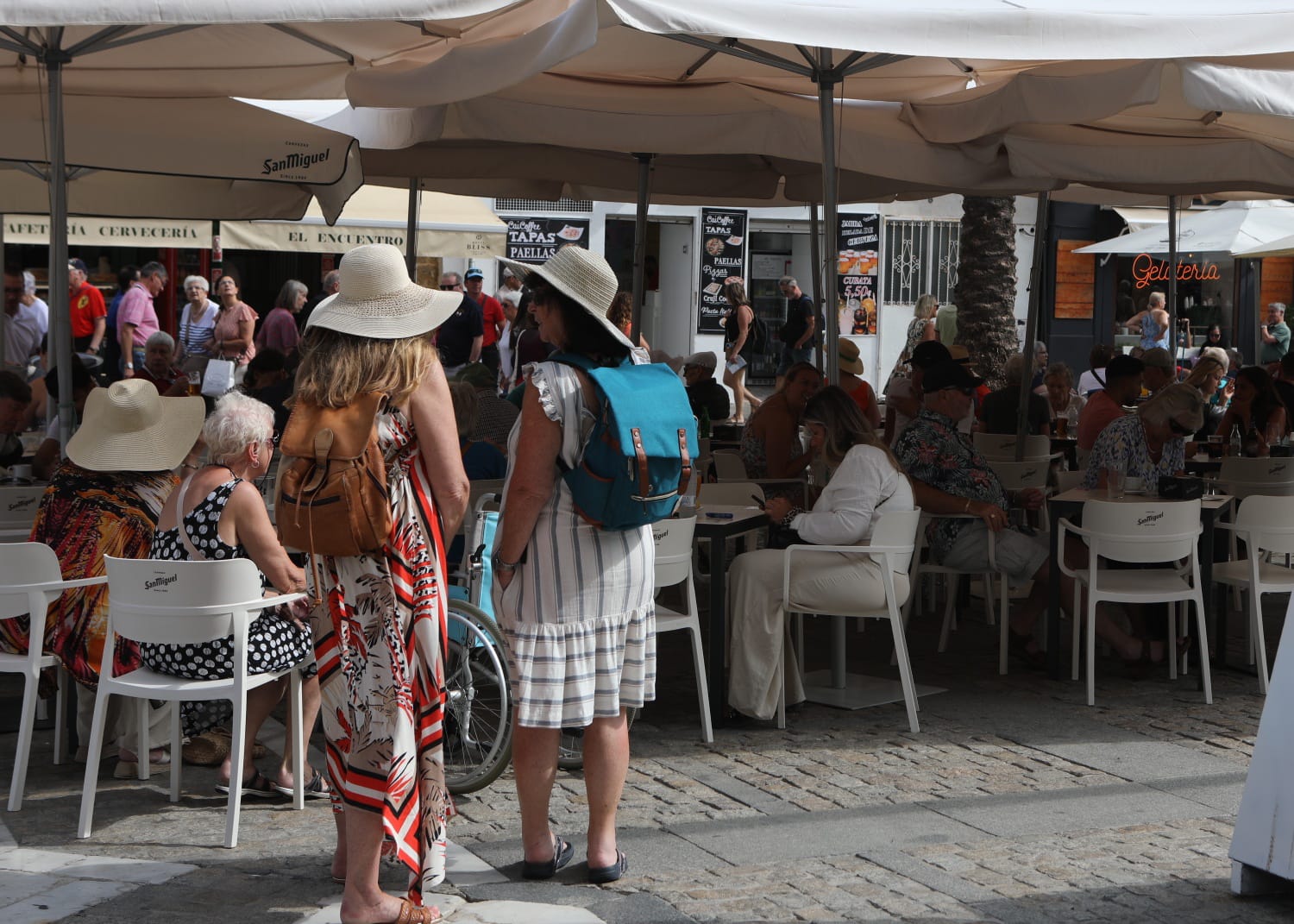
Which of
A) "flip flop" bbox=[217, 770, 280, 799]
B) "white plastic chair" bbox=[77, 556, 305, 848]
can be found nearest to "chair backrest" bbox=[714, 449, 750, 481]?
"flip flop" bbox=[217, 770, 280, 799]

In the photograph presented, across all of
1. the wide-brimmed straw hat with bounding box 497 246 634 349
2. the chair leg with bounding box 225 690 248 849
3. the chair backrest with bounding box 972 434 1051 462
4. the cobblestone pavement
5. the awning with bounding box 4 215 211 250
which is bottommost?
the cobblestone pavement

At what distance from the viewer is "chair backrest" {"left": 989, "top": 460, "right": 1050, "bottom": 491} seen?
9148 millimetres

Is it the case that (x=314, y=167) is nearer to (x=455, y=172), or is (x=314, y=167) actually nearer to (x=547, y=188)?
(x=455, y=172)

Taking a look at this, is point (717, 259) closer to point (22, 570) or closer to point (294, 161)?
point (294, 161)

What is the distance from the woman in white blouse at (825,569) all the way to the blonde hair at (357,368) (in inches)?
102

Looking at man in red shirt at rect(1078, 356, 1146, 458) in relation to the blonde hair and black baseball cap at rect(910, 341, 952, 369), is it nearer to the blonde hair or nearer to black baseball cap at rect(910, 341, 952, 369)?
black baseball cap at rect(910, 341, 952, 369)

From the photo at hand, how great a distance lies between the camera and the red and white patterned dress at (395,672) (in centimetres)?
404

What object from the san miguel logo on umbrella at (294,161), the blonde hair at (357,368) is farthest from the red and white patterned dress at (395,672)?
the san miguel logo on umbrella at (294,161)

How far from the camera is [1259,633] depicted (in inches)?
280

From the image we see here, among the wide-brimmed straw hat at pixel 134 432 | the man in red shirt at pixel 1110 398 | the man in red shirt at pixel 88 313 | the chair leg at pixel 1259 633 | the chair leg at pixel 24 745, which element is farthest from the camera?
the man in red shirt at pixel 88 313

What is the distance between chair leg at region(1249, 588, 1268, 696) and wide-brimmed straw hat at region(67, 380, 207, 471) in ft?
15.2

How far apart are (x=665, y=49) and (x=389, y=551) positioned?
4.64 metres

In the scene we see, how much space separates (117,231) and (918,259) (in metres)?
13.6

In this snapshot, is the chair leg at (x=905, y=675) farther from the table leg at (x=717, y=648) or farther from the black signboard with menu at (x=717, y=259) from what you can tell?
the black signboard with menu at (x=717, y=259)
